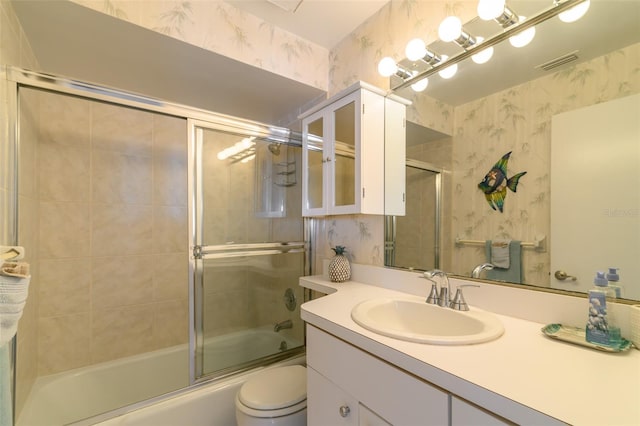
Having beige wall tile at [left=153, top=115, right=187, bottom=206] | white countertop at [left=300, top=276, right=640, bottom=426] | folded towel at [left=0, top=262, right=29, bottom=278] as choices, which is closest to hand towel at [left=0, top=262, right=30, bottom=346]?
folded towel at [left=0, top=262, right=29, bottom=278]

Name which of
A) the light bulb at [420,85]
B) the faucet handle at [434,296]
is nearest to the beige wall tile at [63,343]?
the faucet handle at [434,296]

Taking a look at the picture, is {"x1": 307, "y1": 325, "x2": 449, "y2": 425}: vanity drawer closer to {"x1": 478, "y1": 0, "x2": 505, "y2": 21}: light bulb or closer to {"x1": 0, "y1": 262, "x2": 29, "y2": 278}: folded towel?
{"x1": 0, "y1": 262, "x2": 29, "y2": 278}: folded towel

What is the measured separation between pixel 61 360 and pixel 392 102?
2.47 m

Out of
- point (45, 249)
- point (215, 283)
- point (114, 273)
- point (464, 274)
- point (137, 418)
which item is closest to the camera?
point (464, 274)

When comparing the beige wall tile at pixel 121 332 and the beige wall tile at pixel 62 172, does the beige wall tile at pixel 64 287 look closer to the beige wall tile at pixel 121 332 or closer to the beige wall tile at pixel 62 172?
the beige wall tile at pixel 121 332

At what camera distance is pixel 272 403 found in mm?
1132

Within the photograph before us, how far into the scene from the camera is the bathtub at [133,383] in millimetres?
1402

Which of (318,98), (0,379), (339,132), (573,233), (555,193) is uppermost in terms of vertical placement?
(318,98)

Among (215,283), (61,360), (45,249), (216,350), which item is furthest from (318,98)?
(61,360)

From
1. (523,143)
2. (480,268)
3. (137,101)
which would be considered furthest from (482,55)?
(137,101)

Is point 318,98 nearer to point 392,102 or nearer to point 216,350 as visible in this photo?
point 392,102

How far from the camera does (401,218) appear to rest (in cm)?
137

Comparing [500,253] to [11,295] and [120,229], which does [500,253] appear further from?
[120,229]

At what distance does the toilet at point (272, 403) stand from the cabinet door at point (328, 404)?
174 millimetres
